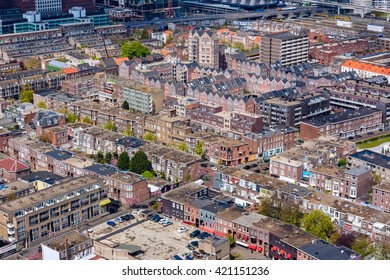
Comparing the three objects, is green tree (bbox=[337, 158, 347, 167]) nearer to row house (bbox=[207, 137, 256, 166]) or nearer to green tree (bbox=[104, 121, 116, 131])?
row house (bbox=[207, 137, 256, 166])

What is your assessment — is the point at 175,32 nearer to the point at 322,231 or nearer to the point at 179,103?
the point at 179,103

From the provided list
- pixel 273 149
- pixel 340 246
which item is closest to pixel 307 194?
pixel 340 246

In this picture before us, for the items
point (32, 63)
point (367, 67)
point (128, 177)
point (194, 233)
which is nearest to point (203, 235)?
point (194, 233)

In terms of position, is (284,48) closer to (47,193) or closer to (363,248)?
(47,193)

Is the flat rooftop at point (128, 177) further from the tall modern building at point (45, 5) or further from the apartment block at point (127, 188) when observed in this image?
the tall modern building at point (45, 5)

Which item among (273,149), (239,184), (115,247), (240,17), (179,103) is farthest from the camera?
(240,17)

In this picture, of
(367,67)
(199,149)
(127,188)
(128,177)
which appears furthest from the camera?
(367,67)
